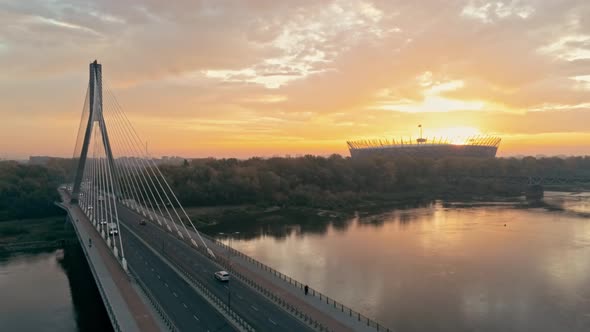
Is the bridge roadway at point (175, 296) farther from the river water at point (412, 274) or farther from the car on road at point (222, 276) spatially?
the river water at point (412, 274)

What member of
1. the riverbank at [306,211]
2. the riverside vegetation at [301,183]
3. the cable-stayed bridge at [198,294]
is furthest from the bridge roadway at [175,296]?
the riverside vegetation at [301,183]

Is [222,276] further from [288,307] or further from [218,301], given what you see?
[288,307]

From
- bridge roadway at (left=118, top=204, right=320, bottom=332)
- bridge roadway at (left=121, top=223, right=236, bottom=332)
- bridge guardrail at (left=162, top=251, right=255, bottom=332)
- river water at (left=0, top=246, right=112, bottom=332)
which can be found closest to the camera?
bridge guardrail at (left=162, top=251, right=255, bottom=332)

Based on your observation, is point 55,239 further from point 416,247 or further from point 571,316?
point 571,316

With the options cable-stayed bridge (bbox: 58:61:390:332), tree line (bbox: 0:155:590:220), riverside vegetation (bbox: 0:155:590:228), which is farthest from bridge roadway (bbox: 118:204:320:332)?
tree line (bbox: 0:155:590:220)

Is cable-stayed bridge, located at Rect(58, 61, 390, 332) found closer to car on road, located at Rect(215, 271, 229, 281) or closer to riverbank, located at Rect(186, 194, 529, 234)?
car on road, located at Rect(215, 271, 229, 281)

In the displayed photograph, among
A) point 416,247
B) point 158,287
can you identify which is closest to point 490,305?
point 416,247
